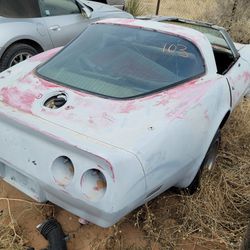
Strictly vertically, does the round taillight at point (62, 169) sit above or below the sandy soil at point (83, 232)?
above

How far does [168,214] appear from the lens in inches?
121

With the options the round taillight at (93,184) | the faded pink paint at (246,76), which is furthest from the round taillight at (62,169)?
the faded pink paint at (246,76)

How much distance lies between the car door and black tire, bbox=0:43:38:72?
43 centimetres

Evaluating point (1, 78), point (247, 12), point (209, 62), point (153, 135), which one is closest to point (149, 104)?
point (153, 135)

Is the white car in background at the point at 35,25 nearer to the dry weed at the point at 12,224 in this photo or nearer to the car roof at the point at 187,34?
the car roof at the point at 187,34

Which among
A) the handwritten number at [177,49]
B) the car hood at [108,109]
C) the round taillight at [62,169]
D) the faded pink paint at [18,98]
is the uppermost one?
the handwritten number at [177,49]

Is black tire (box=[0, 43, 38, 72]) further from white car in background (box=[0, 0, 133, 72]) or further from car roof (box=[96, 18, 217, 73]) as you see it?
car roof (box=[96, 18, 217, 73])

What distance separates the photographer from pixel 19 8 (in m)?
5.26

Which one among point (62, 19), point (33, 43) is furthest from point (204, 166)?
point (62, 19)

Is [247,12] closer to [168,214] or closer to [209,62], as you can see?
[209,62]

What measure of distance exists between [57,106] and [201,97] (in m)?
1.07

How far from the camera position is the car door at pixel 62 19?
216 inches

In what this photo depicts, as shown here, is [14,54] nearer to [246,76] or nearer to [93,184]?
[246,76]

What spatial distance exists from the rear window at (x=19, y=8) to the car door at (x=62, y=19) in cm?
12
